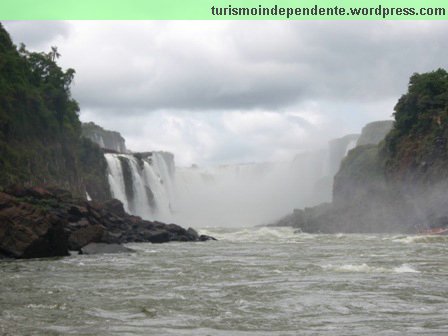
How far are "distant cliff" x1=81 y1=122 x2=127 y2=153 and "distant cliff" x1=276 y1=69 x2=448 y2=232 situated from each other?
82381 millimetres

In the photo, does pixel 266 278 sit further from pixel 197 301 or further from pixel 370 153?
pixel 370 153

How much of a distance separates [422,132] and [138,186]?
3949 centimetres

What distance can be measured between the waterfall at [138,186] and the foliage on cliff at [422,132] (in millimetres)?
35170

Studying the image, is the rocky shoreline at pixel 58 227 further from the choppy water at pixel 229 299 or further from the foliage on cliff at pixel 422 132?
the foliage on cliff at pixel 422 132

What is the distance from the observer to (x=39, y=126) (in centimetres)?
6894

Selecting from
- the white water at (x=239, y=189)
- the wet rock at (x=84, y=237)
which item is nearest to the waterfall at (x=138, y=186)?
the white water at (x=239, y=189)

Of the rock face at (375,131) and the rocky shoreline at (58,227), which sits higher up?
the rock face at (375,131)

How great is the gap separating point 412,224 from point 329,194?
7340 cm

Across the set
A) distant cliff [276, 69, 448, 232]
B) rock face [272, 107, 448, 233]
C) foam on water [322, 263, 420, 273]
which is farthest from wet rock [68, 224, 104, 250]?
distant cliff [276, 69, 448, 232]

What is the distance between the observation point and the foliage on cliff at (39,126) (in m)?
59.8

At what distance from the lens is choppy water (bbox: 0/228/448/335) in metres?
11.5

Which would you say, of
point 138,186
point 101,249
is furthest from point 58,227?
point 138,186

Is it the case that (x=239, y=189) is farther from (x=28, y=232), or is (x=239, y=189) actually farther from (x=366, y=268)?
(x=366, y=268)

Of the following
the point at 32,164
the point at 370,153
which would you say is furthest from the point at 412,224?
the point at 32,164
